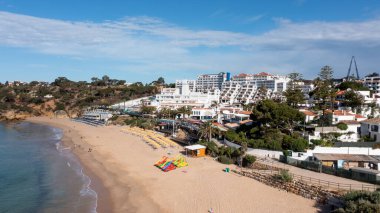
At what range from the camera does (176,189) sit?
24875 millimetres

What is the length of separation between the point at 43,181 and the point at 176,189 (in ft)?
41.5

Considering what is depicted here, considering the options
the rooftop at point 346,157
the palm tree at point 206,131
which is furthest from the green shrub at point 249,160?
the palm tree at point 206,131

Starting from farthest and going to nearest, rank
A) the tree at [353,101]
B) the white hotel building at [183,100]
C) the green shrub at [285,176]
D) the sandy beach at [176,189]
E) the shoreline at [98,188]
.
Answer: the white hotel building at [183,100]
the tree at [353,101]
the green shrub at [285,176]
the shoreline at [98,188]
the sandy beach at [176,189]

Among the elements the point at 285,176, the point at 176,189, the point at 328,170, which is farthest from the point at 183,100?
the point at 285,176

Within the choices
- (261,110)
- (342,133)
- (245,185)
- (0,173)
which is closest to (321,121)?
(342,133)

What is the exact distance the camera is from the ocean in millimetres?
22562

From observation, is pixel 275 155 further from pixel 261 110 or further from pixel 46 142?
pixel 46 142

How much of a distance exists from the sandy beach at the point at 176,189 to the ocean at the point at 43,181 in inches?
51.7

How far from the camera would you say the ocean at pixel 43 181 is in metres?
22.6

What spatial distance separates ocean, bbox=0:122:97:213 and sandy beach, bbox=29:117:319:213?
4.31 ft

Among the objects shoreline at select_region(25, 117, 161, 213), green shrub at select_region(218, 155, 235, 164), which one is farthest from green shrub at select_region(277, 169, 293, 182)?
shoreline at select_region(25, 117, 161, 213)

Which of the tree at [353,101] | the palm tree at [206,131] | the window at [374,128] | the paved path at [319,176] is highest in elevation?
the tree at [353,101]

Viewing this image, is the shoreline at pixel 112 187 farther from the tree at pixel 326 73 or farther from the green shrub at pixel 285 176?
the tree at pixel 326 73

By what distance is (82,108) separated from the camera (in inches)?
3947
